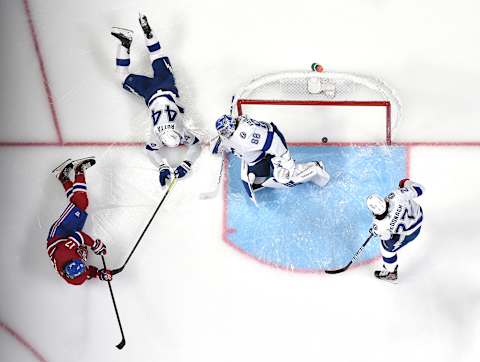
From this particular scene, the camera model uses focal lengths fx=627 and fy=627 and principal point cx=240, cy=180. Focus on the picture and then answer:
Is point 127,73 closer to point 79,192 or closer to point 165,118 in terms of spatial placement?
point 165,118

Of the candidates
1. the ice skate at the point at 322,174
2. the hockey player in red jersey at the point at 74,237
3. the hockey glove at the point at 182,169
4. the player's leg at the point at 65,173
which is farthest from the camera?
the player's leg at the point at 65,173

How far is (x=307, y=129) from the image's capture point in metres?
4.09

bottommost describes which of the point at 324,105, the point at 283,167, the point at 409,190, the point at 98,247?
the point at 98,247

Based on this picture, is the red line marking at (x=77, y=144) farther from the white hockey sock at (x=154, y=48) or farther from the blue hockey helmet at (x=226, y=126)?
the blue hockey helmet at (x=226, y=126)


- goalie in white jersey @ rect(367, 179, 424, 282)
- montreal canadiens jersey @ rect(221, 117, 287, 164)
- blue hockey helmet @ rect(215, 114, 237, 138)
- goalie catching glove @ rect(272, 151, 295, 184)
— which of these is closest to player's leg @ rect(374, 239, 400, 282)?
goalie in white jersey @ rect(367, 179, 424, 282)

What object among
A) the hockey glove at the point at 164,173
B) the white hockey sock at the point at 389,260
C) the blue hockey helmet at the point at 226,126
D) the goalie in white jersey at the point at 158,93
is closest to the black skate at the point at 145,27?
the goalie in white jersey at the point at 158,93

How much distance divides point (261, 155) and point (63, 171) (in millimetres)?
1346

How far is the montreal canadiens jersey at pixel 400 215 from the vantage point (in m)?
3.37

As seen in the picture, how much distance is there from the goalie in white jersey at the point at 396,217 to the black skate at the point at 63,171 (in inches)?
78.0

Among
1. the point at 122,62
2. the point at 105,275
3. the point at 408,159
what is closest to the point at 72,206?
the point at 105,275

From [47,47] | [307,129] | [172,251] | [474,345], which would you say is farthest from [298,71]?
[474,345]

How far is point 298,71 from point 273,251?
118cm

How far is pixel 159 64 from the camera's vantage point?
4039 millimetres

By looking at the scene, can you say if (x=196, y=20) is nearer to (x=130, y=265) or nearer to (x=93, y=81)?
(x=93, y=81)
